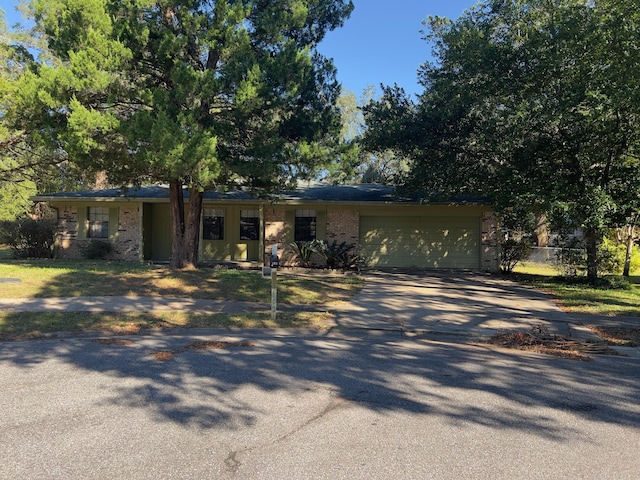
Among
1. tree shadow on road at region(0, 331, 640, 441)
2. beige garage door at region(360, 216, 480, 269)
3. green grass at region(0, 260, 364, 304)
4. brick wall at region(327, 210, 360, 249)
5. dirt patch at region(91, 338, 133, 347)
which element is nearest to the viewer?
tree shadow on road at region(0, 331, 640, 441)

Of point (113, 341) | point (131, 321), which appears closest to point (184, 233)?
point (131, 321)

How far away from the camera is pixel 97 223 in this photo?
20.5 m

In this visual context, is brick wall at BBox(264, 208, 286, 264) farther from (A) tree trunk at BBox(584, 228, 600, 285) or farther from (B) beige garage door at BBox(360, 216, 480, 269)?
(A) tree trunk at BBox(584, 228, 600, 285)

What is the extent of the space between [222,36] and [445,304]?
8757 millimetres

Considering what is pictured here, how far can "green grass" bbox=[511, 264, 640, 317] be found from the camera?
10.8 m

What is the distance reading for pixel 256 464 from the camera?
3.42 meters

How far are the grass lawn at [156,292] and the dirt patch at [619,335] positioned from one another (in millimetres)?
4728

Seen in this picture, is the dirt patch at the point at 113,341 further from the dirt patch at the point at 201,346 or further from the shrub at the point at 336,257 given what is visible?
the shrub at the point at 336,257

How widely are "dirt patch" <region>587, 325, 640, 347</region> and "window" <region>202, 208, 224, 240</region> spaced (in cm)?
1486

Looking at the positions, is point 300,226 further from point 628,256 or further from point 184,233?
point 628,256

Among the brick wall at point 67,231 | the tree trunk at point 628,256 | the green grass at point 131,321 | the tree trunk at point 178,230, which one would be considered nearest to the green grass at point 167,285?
the tree trunk at point 178,230

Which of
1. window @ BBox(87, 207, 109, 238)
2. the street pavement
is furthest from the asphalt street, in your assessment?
window @ BBox(87, 207, 109, 238)

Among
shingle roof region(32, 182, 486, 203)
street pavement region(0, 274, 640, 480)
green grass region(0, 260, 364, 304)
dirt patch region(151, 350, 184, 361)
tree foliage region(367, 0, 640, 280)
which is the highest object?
tree foliage region(367, 0, 640, 280)

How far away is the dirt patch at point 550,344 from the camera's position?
712cm
